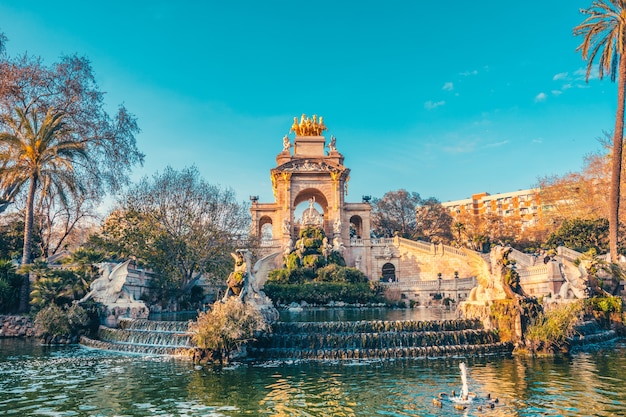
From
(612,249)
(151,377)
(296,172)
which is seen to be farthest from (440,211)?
(151,377)

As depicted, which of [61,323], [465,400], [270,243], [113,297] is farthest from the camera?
[270,243]

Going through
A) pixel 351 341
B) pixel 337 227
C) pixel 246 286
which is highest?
pixel 337 227

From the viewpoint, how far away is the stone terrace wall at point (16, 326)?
774 inches

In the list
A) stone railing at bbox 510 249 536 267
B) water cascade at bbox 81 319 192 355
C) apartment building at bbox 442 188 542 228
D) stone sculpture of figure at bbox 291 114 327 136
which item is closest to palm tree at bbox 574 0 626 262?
stone railing at bbox 510 249 536 267

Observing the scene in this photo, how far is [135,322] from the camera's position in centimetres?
1770

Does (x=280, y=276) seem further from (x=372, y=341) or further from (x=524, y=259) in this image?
(x=372, y=341)

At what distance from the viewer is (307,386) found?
409 inches

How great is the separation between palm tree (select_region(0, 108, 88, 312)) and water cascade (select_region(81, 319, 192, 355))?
28.3 feet

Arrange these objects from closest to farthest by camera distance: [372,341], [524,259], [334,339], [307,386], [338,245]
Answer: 1. [307,386]
2. [372,341]
3. [334,339]
4. [524,259]
5. [338,245]

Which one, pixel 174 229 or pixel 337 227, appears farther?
pixel 337 227

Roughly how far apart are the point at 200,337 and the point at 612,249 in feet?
74.9

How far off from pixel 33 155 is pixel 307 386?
1992 centimetres

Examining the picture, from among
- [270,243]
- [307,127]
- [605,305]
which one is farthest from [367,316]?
[307,127]

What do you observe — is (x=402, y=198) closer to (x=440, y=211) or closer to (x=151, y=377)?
(x=440, y=211)
